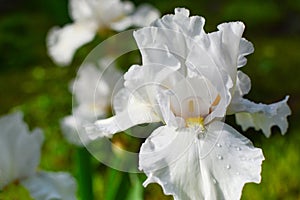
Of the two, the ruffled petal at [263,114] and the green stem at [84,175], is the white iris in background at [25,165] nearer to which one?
the green stem at [84,175]

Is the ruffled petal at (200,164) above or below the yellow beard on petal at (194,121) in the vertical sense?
below

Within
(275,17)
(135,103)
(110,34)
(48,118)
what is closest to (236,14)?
(275,17)

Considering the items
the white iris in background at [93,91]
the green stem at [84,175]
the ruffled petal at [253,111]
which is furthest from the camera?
the white iris in background at [93,91]

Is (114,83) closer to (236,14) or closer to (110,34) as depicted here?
(110,34)

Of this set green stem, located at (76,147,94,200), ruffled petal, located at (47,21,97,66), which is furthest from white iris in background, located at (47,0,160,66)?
green stem, located at (76,147,94,200)

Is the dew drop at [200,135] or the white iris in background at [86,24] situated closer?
the dew drop at [200,135]

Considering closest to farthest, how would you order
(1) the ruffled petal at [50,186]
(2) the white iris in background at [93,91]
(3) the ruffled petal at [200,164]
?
(3) the ruffled petal at [200,164], (1) the ruffled petal at [50,186], (2) the white iris in background at [93,91]

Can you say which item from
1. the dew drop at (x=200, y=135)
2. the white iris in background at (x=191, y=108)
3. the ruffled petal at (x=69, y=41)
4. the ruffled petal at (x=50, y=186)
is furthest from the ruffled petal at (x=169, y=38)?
the ruffled petal at (x=69, y=41)

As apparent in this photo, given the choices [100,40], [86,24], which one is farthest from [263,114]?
[100,40]
